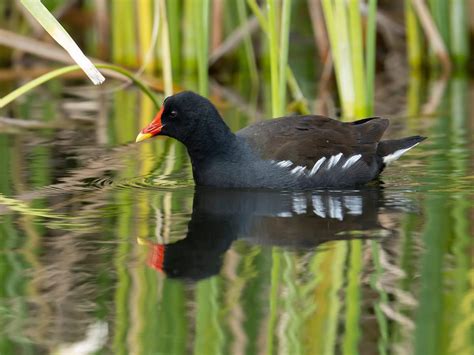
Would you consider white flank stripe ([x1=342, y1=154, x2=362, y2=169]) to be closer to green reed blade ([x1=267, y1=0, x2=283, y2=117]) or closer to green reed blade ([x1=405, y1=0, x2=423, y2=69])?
green reed blade ([x1=267, y1=0, x2=283, y2=117])

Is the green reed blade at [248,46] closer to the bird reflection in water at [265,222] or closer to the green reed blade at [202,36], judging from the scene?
the green reed blade at [202,36]

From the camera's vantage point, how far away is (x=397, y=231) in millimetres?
4441

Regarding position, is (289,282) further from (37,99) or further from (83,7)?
(83,7)

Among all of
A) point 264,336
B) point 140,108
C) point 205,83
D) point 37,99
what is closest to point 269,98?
point 140,108

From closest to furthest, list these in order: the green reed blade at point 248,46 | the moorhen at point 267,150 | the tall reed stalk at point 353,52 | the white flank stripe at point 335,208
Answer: the white flank stripe at point 335,208 < the moorhen at point 267,150 < the tall reed stalk at point 353,52 < the green reed blade at point 248,46

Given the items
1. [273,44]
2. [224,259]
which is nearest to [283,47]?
[273,44]

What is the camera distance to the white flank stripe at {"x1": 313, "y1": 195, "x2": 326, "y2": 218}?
479cm

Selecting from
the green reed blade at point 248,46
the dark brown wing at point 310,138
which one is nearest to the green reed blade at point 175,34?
the green reed blade at point 248,46

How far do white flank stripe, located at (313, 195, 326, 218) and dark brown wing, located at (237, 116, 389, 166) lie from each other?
0.26m

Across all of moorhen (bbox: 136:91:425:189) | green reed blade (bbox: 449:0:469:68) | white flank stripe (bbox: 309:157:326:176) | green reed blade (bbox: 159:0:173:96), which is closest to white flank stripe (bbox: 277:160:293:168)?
moorhen (bbox: 136:91:425:189)

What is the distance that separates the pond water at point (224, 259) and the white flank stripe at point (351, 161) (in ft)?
0.46

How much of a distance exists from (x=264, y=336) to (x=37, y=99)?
5838 millimetres

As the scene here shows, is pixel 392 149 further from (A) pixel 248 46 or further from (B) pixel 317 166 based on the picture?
(A) pixel 248 46

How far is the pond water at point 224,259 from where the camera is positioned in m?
3.20
